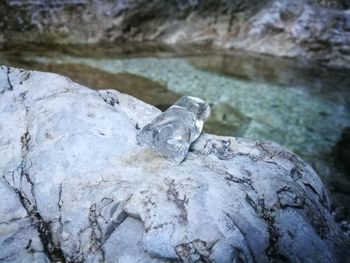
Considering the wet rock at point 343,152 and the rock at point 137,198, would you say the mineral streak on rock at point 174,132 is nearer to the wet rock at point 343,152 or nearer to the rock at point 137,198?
the rock at point 137,198

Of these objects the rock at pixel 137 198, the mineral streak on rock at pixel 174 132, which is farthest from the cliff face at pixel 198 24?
the mineral streak on rock at pixel 174 132

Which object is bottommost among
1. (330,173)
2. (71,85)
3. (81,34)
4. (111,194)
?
(330,173)

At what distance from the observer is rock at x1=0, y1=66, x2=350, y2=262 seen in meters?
1.59

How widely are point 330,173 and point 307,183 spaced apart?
65.0 inches

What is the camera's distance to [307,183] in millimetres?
2072

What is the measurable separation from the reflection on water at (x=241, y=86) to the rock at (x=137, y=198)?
1.60 metres

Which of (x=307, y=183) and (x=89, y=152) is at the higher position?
(x=89, y=152)

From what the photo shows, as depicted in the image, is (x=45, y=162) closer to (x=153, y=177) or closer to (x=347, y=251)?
(x=153, y=177)

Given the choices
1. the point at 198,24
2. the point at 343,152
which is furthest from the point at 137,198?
the point at 198,24

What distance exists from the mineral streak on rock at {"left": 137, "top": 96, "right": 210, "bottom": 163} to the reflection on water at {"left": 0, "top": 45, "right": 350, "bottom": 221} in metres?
1.75

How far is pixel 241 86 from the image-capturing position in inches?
205

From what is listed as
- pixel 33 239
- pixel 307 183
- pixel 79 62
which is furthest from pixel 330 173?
pixel 79 62

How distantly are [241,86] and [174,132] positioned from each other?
10.9 feet

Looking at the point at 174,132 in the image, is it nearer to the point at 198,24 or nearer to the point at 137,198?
the point at 137,198
